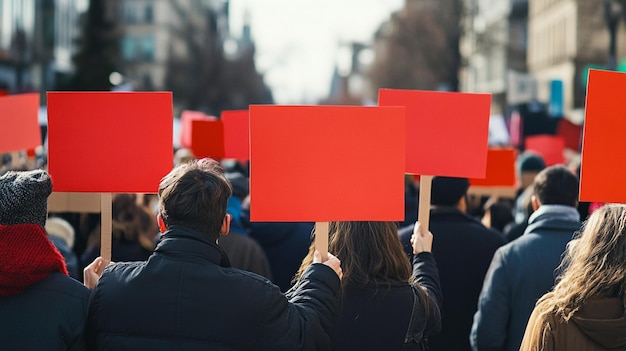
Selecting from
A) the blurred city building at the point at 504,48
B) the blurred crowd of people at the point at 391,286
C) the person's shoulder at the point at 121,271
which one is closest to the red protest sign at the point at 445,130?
the blurred crowd of people at the point at 391,286

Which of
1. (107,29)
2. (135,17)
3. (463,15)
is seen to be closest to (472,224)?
(463,15)

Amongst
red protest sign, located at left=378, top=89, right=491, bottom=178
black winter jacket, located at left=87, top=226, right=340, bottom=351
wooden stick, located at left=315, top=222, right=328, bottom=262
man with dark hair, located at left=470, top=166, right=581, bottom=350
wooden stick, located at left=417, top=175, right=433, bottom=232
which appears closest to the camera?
black winter jacket, located at left=87, top=226, right=340, bottom=351

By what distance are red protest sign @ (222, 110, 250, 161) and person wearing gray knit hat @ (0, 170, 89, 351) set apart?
14.8 ft

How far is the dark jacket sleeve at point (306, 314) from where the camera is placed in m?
3.60

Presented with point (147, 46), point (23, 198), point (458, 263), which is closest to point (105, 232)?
point (23, 198)

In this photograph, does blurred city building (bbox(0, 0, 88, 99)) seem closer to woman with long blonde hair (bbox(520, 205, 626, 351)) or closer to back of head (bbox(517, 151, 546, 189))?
back of head (bbox(517, 151, 546, 189))

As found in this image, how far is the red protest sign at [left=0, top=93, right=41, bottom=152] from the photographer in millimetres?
6901

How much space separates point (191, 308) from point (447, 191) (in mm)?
2784

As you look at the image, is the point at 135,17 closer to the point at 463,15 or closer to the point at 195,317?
the point at 463,15

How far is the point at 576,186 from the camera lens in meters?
5.64

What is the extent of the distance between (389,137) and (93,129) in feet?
4.52

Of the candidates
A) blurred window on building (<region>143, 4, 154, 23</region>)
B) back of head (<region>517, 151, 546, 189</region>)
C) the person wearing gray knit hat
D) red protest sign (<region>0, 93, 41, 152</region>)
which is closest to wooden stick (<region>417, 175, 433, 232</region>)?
the person wearing gray knit hat

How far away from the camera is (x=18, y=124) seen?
23.1 ft

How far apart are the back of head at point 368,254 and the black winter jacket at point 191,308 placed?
654 millimetres
